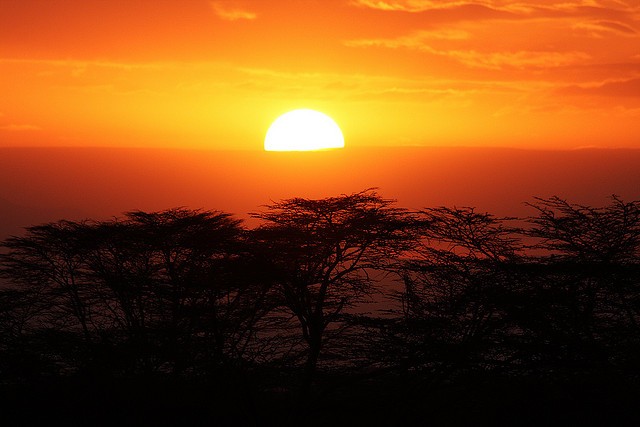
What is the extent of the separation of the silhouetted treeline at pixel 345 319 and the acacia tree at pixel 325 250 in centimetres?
6

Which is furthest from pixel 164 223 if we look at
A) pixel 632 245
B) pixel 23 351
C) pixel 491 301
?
pixel 632 245

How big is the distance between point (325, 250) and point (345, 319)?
8.34ft

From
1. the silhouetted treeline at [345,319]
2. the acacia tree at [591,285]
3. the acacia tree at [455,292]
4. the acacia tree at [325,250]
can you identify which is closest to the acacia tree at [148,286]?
the silhouetted treeline at [345,319]

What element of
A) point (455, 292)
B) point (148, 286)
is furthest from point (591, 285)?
point (148, 286)

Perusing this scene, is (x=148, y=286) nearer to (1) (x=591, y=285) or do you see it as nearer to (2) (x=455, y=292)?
(2) (x=455, y=292)

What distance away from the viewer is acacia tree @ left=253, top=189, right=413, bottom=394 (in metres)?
20.1

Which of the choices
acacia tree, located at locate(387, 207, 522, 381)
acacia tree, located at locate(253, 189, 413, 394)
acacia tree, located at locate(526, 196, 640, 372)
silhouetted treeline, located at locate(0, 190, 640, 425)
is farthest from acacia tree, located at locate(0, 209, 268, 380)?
acacia tree, located at locate(526, 196, 640, 372)

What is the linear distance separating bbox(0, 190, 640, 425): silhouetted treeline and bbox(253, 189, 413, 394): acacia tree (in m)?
0.06

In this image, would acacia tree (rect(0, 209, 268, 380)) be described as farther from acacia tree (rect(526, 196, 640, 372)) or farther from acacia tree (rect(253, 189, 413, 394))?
acacia tree (rect(526, 196, 640, 372))

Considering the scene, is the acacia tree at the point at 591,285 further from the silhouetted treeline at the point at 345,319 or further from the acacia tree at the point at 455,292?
the acacia tree at the point at 455,292

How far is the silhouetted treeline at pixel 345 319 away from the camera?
15547mm

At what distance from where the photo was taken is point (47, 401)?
72.3 feet

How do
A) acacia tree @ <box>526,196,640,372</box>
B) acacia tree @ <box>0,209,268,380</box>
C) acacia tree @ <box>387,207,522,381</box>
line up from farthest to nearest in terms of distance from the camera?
acacia tree @ <box>0,209,268,380</box> < acacia tree @ <box>387,207,522,381</box> < acacia tree @ <box>526,196,640,372</box>

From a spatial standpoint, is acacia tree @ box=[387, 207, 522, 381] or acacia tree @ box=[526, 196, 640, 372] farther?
acacia tree @ box=[387, 207, 522, 381]
